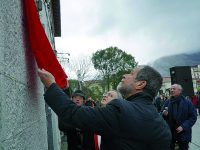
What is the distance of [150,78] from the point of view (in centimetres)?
287

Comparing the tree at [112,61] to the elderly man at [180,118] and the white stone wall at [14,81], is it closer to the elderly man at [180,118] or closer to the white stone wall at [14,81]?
the elderly man at [180,118]

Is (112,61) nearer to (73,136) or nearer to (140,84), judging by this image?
(73,136)

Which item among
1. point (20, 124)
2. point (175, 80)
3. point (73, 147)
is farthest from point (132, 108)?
point (175, 80)

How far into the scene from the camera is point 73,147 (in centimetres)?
515

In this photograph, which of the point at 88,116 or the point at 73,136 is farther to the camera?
the point at 73,136

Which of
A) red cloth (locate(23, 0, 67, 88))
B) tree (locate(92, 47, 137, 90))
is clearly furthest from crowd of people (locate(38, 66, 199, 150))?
tree (locate(92, 47, 137, 90))

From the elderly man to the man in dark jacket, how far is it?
4732 millimetres

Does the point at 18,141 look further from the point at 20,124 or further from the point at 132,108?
the point at 132,108

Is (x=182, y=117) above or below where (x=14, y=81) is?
below

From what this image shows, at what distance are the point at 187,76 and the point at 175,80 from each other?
1.89 ft

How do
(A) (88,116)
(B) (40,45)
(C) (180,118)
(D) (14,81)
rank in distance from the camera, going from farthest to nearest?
(C) (180,118) → (B) (40,45) → (A) (88,116) → (D) (14,81)

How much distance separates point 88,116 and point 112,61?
72.3m

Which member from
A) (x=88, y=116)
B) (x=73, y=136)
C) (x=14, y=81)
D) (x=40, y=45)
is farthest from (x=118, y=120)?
(x=73, y=136)

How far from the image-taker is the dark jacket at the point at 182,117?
288 inches
